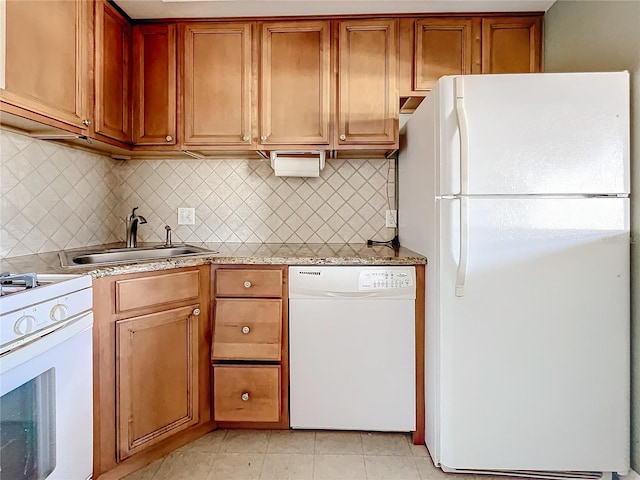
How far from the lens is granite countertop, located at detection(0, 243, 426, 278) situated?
4.84 ft

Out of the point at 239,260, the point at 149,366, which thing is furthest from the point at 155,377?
the point at 239,260

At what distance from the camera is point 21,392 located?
1.11 m

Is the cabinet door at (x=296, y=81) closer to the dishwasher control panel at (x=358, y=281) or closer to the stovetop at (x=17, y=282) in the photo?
the dishwasher control panel at (x=358, y=281)

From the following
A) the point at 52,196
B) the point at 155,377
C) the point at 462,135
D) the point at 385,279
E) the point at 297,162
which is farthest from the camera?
the point at 297,162

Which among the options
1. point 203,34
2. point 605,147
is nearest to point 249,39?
point 203,34

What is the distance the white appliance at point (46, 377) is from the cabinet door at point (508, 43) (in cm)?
215

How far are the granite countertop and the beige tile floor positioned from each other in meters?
0.85

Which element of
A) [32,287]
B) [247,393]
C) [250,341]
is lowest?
[247,393]

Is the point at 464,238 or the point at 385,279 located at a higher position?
the point at 464,238

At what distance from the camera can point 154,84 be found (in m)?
2.11

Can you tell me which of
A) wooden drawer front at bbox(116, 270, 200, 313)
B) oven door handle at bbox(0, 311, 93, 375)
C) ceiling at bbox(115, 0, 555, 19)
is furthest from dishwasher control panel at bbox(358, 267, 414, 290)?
ceiling at bbox(115, 0, 555, 19)

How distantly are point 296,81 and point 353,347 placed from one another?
1.40m

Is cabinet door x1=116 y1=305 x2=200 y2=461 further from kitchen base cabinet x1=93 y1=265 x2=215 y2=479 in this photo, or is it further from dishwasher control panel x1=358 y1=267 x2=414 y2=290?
dishwasher control panel x1=358 y1=267 x2=414 y2=290

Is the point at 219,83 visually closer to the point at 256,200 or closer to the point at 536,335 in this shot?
the point at 256,200
